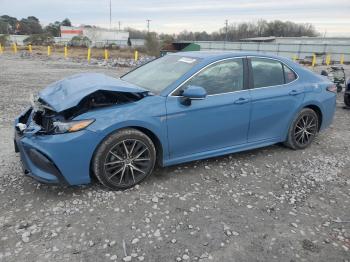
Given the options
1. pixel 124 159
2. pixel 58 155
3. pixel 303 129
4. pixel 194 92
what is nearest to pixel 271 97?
pixel 303 129

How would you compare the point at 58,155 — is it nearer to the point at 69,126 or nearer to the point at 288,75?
the point at 69,126

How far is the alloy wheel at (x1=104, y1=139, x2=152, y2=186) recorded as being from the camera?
391 cm

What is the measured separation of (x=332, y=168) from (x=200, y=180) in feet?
6.91

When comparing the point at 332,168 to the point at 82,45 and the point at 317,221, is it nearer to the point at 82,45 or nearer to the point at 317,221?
the point at 317,221

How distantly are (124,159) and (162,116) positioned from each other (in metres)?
0.69

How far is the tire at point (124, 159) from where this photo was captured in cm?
382

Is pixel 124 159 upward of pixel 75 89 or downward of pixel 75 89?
downward

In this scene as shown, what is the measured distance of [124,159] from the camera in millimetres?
3980

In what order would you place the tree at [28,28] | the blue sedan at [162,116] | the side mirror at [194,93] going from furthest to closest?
the tree at [28,28] < the side mirror at [194,93] < the blue sedan at [162,116]

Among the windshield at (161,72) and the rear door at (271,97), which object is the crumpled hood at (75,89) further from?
the rear door at (271,97)

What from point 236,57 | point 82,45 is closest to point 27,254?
point 236,57

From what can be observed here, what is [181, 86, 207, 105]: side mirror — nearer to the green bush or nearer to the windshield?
the windshield

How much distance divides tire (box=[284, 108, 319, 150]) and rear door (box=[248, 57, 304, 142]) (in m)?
0.18

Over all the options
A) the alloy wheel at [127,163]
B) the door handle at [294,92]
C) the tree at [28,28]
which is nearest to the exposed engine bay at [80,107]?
the alloy wheel at [127,163]
